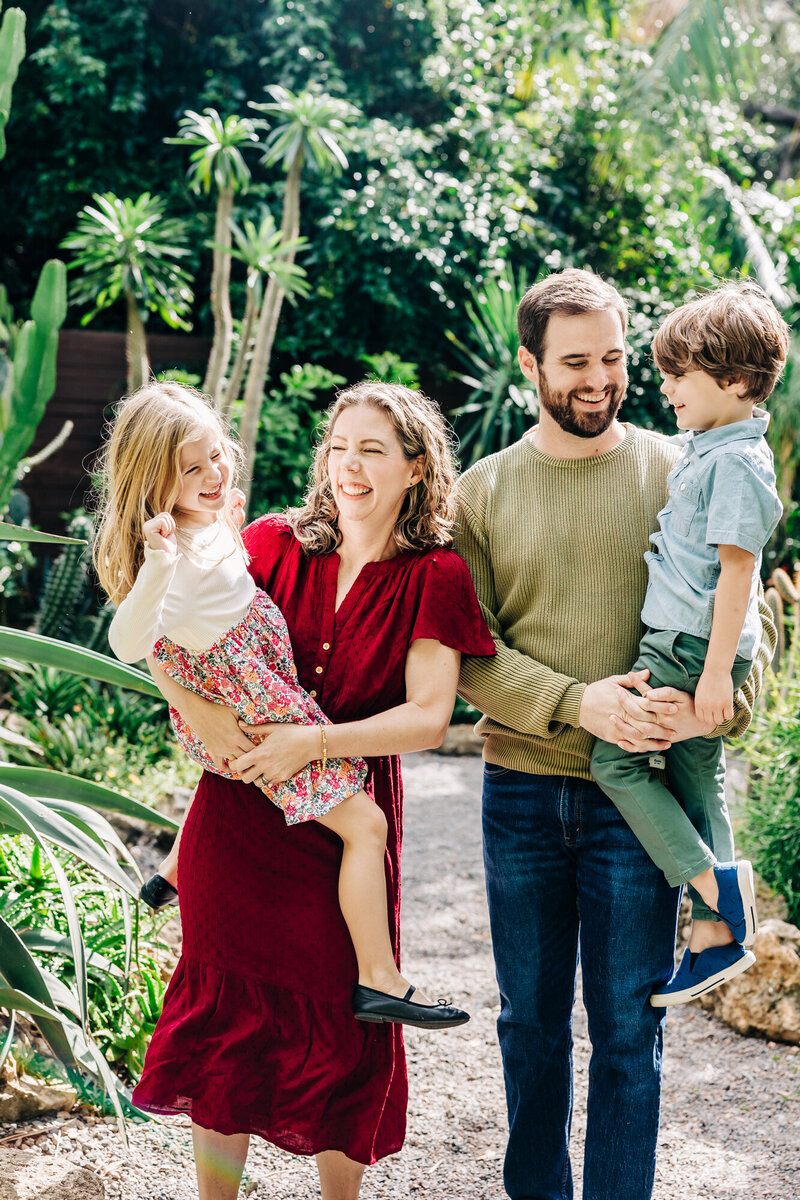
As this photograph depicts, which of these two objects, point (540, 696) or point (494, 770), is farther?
point (494, 770)

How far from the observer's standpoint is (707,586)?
198 cm

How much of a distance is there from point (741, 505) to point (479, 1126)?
2.05 meters

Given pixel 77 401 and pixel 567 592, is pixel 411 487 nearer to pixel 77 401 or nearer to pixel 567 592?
pixel 567 592

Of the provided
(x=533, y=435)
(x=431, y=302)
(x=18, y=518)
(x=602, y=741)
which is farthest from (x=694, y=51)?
(x=602, y=741)

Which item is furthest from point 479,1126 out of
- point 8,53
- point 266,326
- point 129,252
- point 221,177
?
point 129,252

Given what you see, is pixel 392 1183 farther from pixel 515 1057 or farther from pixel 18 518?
pixel 18 518

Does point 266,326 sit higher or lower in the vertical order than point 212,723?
higher

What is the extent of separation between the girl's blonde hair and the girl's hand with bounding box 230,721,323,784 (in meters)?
0.39

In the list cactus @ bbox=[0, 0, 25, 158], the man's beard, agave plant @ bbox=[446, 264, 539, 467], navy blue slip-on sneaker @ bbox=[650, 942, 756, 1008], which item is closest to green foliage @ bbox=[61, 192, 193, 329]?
agave plant @ bbox=[446, 264, 539, 467]

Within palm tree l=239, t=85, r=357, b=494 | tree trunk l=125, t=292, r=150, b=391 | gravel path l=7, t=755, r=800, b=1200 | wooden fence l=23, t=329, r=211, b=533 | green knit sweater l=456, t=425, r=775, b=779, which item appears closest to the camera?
green knit sweater l=456, t=425, r=775, b=779

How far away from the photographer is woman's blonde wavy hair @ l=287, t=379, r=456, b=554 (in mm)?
2027

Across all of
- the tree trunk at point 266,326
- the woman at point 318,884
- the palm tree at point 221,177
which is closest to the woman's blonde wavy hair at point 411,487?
the woman at point 318,884

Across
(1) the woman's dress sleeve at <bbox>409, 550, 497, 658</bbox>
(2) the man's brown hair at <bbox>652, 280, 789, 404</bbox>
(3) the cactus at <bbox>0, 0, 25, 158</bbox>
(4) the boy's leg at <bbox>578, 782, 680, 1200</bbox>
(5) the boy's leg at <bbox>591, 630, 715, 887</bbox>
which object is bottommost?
(4) the boy's leg at <bbox>578, 782, 680, 1200</bbox>

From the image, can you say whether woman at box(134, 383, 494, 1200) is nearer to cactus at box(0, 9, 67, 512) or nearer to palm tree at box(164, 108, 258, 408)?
cactus at box(0, 9, 67, 512)
